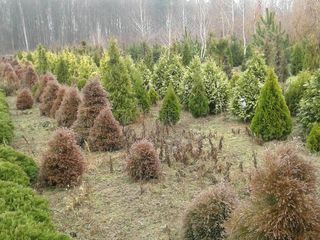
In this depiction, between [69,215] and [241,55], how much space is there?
2584 cm

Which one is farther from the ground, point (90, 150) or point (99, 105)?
point (99, 105)

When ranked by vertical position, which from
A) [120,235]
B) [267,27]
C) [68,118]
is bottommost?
[120,235]

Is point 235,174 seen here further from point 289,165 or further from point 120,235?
point 289,165

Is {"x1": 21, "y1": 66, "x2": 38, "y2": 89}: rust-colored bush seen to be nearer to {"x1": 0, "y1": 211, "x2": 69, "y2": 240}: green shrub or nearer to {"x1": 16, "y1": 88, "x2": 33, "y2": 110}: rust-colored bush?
{"x1": 16, "y1": 88, "x2": 33, "y2": 110}: rust-colored bush

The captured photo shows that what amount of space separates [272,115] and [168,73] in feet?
24.7

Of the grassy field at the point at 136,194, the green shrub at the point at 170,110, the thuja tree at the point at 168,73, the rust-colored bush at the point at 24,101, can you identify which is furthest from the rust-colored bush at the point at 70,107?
the rust-colored bush at the point at 24,101

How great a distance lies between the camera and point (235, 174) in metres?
7.86

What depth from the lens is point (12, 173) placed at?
6.99 meters

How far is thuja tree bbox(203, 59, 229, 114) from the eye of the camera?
45.0 feet

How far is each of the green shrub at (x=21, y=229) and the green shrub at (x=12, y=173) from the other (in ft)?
6.24

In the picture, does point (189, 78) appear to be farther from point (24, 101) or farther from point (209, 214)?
point (209, 214)

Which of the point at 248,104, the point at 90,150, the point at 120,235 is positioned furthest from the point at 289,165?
the point at 248,104

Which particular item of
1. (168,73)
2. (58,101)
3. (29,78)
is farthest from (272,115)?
(29,78)

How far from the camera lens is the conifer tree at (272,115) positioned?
9.75m
